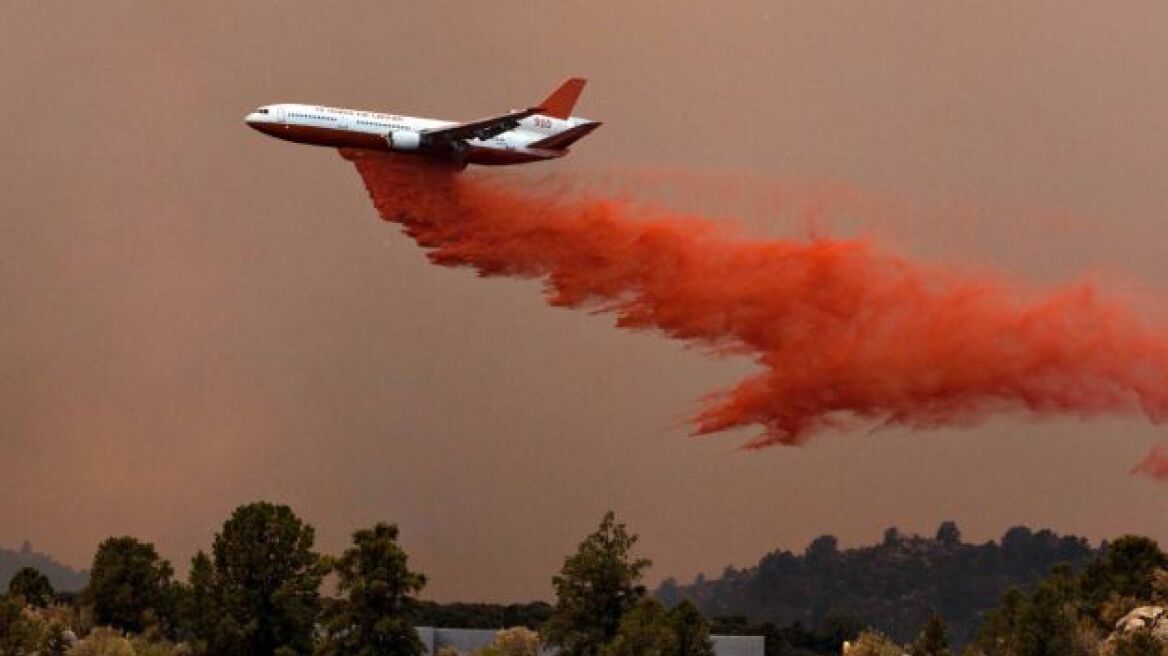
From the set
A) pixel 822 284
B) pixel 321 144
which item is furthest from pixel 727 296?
pixel 321 144

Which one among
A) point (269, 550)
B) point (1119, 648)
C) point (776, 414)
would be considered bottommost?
point (1119, 648)

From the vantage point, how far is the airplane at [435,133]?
144 m

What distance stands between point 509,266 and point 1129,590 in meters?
47.1

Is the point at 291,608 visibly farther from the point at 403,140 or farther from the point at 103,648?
the point at 403,140

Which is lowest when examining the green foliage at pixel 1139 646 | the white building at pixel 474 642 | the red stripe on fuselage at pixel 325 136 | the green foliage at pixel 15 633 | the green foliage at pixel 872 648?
the green foliage at pixel 1139 646

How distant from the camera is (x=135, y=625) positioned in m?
145

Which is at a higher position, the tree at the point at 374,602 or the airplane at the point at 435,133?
the airplane at the point at 435,133

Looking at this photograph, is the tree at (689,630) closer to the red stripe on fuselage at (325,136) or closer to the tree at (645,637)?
the tree at (645,637)

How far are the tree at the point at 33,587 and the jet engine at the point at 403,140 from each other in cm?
4880

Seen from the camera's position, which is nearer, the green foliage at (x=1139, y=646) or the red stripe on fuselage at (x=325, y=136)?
the green foliage at (x=1139, y=646)

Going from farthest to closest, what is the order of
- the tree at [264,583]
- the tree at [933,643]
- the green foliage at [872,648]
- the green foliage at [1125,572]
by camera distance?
the green foliage at [1125,572]
the tree at [264,583]
the green foliage at [872,648]
the tree at [933,643]

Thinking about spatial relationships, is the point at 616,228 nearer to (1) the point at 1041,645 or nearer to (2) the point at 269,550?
(2) the point at 269,550

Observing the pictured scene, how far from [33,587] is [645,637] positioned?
7771 centimetres

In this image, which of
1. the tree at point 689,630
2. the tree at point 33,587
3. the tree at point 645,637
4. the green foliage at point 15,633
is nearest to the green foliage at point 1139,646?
the tree at point 689,630
